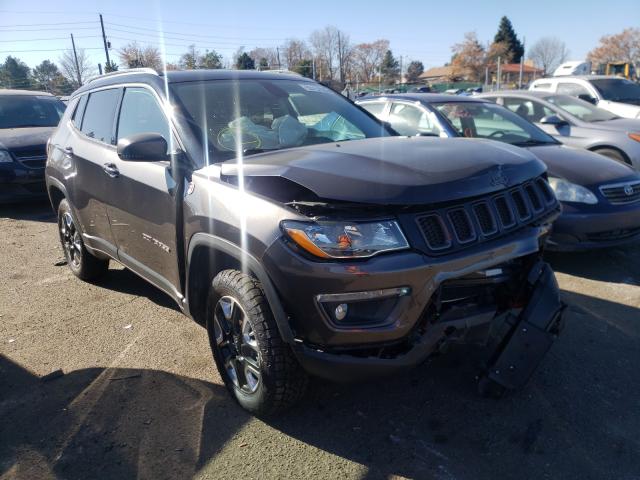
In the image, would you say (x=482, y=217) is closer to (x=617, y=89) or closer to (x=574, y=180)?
(x=574, y=180)

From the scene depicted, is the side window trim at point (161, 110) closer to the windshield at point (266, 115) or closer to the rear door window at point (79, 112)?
the windshield at point (266, 115)

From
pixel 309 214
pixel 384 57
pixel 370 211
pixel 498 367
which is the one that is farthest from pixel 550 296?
pixel 384 57

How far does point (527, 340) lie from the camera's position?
262cm

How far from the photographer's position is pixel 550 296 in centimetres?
268

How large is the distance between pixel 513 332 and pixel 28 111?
9989 millimetres

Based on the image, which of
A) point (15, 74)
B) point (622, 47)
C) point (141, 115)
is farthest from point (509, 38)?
point (141, 115)

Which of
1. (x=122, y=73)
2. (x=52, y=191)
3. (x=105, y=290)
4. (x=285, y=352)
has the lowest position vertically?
(x=105, y=290)

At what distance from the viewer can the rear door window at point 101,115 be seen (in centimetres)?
393

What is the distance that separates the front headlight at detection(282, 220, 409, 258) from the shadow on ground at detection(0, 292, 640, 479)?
940 millimetres

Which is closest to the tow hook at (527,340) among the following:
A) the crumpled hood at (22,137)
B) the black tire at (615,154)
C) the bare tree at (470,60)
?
the black tire at (615,154)

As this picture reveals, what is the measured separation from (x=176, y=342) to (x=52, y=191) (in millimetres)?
2526

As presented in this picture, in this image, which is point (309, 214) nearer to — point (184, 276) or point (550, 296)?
point (184, 276)

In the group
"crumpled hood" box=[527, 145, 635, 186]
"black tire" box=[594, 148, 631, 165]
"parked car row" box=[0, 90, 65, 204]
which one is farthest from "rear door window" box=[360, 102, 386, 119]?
"parked car row" box=[0, 90, 65, 204]

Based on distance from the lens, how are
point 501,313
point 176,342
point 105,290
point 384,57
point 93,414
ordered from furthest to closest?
1. point 384,57
2. point 105,290
3. point 176,342
4. point 93,414
5. point 501,313
